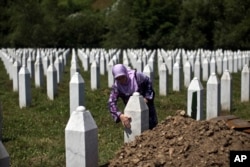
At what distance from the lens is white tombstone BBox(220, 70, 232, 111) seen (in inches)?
471

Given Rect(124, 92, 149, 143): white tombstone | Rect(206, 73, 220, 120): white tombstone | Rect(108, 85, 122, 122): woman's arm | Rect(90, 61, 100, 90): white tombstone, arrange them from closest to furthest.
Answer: Rect(124, 92, 149, 143): white tombstone → Rect(108, 85, 122, 122): woman's arm → Rect(206, 73, 220, 120): white tombstone → Rect(90, 61, 100, 90): white tombstone

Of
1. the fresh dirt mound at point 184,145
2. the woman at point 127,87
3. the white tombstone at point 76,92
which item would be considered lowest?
the fresh dirt mound at point 184,145

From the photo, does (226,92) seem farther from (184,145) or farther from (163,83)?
(184,145)

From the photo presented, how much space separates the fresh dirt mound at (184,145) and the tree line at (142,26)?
113ft

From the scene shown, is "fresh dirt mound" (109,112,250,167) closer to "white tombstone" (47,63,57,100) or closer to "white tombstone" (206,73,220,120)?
"white tombstone" (206,73,220,120)

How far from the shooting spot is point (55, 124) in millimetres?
10203

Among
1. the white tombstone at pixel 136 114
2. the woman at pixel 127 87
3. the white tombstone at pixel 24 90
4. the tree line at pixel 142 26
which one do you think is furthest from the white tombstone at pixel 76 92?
the tree line at pixel 142 26

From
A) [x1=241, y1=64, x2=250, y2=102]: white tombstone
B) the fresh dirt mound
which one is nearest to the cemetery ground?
the fresh dirt mound

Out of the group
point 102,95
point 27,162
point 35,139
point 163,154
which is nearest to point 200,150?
point 163,154

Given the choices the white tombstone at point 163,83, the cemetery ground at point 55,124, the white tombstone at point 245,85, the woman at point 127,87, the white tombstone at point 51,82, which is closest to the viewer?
the woman at point 127,87

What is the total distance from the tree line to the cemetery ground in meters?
25.9

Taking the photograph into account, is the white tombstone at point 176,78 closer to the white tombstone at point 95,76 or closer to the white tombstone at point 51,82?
the white tombstone at point 95,76

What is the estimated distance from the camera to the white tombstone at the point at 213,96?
10.8 m

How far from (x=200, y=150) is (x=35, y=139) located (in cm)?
402
